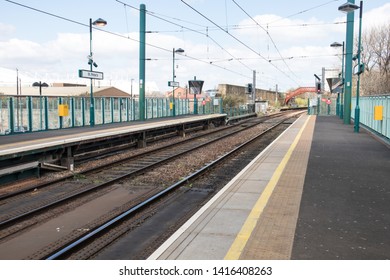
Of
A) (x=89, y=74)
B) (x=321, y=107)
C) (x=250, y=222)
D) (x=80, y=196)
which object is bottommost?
(x=80, y=196)

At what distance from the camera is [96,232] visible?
254 inches

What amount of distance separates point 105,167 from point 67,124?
10531 mm

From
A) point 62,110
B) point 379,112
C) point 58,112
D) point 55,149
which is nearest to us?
point 55,149

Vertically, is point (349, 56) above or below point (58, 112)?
above

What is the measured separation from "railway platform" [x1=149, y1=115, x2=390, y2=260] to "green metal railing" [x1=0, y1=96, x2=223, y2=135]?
11.7 m

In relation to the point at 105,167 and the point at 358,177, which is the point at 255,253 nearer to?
the point at 358,177

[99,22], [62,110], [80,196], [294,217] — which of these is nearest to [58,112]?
[62,110]

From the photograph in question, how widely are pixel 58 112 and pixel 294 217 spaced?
16.9 meters

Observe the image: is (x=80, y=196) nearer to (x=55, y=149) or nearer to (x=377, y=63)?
(x=55, y=149)

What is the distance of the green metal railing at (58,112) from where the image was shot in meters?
17.7

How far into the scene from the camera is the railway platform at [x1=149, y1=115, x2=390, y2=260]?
4.93 meters

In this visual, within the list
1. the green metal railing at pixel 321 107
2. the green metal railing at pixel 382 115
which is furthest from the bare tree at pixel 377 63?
the green metal railing at pixel 382 115

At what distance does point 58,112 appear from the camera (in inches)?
817
